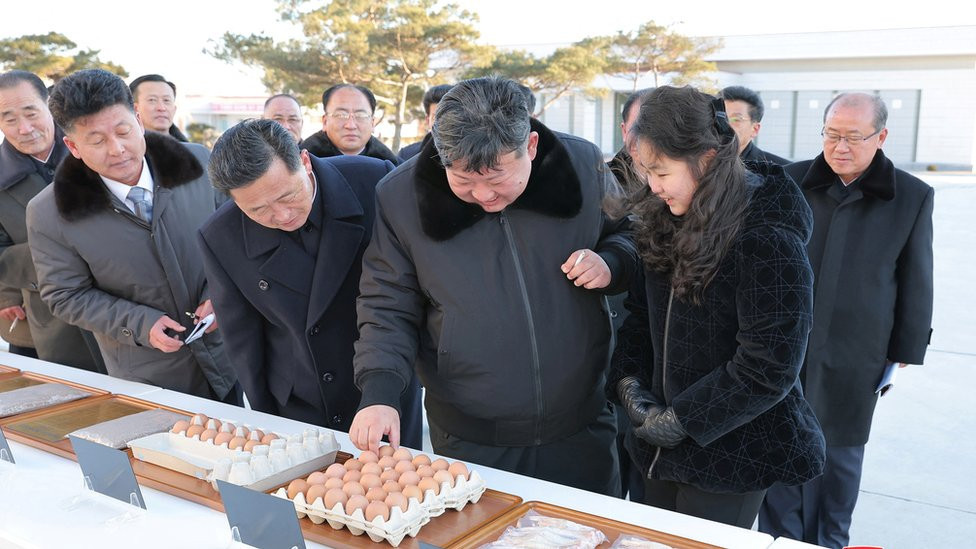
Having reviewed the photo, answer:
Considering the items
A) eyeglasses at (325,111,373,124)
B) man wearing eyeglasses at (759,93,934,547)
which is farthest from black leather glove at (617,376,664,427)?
eyeglasses at (325,111,373,124)

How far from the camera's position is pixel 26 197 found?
2.61m

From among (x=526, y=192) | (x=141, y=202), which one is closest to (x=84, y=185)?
(x=141, y=202)

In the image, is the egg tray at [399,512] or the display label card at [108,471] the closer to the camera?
the egg tray at [399,512]

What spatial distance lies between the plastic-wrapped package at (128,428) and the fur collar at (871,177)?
1895mm

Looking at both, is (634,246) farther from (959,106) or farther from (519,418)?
(959,106)

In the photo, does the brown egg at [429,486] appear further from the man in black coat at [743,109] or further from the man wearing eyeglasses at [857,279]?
the man in black coat at [743,109]

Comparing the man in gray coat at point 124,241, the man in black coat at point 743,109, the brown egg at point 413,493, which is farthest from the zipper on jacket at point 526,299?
the man in black coat at point 743,109

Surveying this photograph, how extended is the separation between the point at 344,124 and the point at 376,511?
283 centimetres

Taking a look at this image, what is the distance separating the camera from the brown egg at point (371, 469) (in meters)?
1.26

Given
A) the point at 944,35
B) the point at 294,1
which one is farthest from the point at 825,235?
the point at 944,35

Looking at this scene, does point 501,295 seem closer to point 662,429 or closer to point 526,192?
point 526,192

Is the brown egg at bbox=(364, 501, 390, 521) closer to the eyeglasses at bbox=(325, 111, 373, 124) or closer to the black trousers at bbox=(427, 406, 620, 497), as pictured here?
the black trousers at bbox=(427, 406, 620, 497)

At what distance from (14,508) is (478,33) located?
56.8ft

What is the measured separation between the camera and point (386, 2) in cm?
1755
